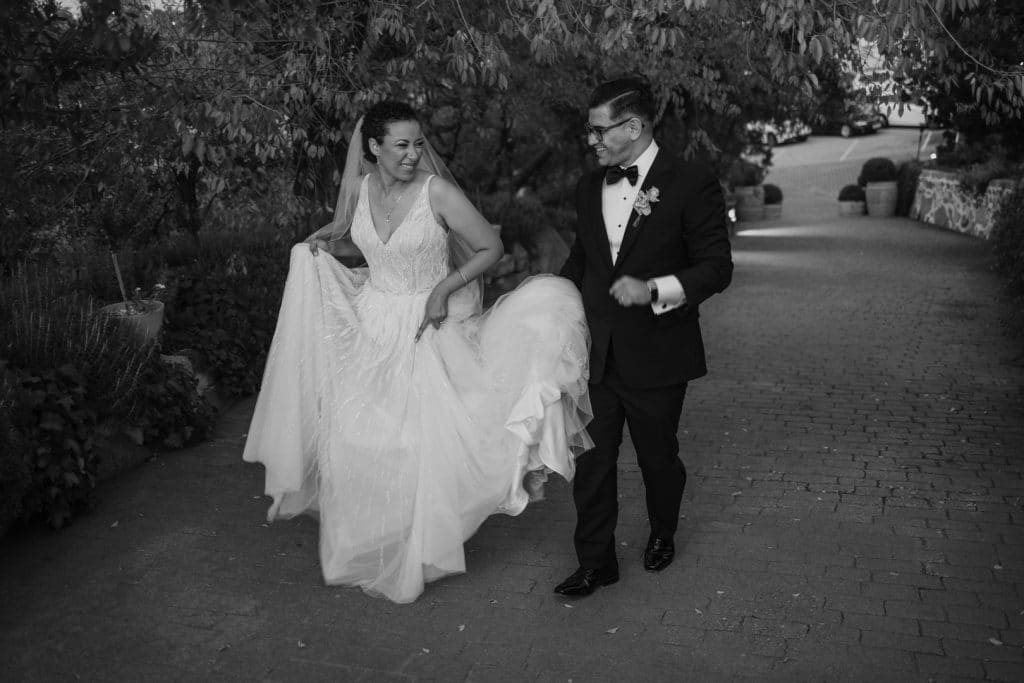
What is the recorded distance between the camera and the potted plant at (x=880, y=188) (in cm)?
2544

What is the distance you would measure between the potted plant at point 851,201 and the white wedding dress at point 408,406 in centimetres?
2240

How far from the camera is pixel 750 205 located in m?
25.5

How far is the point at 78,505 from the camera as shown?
568 centimetres

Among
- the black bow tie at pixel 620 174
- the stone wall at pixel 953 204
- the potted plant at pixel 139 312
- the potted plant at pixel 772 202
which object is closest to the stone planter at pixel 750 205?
the potted plant at pixel 772 202

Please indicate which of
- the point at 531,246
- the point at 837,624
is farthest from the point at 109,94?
the point at 531,246

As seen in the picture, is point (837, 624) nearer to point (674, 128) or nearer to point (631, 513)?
point (631, 513)

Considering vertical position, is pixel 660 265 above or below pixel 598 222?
below

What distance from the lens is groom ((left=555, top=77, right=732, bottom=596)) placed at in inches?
165

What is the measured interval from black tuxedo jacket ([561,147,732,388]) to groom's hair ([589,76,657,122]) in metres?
0.22

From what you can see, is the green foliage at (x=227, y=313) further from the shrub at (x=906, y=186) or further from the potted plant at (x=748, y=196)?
the shrub at (x=906, y=186)

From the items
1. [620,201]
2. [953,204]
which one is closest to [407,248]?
[620,201]

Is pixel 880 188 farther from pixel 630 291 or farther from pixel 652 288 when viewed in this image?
pixel 630 291

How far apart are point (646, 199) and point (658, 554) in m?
1.74

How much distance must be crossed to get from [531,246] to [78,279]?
6.96 meters
